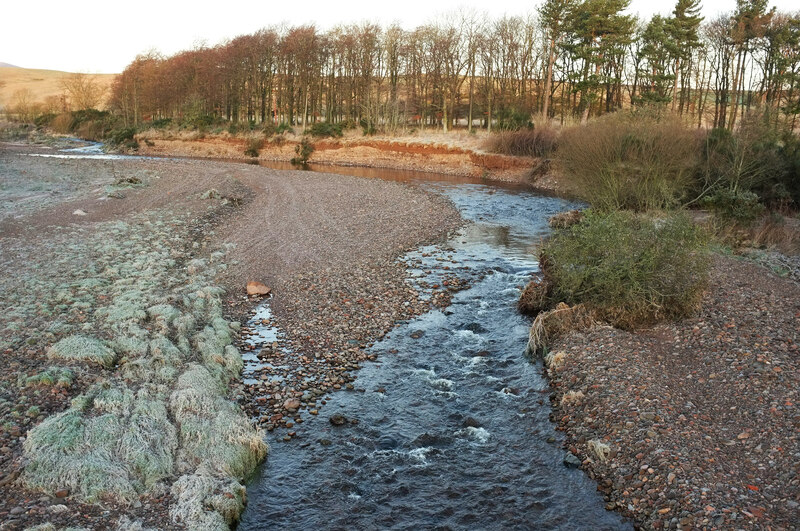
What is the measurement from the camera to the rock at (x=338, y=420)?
377 inches

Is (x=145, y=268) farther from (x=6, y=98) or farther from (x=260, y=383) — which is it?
(x=6, y=98)

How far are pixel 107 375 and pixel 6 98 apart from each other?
494 feet

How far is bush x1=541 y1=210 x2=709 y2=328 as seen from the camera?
495 inches

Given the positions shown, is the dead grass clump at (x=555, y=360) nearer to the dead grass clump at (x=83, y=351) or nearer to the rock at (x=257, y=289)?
the rock at (x=257, y=289)

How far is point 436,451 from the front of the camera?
8977 millimetres

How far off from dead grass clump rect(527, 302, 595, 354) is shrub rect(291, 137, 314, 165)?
152 feet

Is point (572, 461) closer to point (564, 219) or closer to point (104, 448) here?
point (104, 448)

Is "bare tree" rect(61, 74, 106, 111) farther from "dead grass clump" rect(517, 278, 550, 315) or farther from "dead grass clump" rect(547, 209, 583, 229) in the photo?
"dead grass clump" rect(517, 278, 550, 315)

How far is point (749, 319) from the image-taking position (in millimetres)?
12336

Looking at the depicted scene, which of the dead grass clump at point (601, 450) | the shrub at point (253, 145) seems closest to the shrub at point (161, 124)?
the shrub at point (253, 145)

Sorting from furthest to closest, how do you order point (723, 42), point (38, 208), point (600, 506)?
1. point (723, 42)
2. point (38, 208)
3. point (600, 506)

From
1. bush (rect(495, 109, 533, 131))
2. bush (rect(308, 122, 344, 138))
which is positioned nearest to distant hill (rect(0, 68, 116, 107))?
bush (rect(308, 122, 344, 138))

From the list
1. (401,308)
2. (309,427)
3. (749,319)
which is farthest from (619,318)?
(309,427)

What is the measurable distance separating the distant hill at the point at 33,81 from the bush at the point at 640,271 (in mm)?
133531
